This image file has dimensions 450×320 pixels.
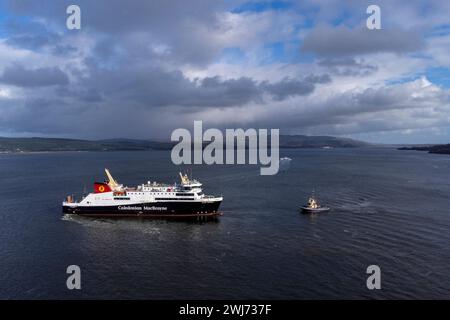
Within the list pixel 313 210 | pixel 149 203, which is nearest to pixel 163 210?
pixel 149 203

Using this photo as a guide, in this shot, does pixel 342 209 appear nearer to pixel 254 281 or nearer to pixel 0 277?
pixel 254 281

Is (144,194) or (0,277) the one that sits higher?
(144,194)

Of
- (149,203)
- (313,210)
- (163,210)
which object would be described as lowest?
(313,210)

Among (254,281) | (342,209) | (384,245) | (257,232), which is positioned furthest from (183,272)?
Answer: (342,209)

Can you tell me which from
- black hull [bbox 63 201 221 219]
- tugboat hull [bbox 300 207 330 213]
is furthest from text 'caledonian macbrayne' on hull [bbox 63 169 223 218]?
tugboat hull [bbox 300 207 330 213]

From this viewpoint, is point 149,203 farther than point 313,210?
No

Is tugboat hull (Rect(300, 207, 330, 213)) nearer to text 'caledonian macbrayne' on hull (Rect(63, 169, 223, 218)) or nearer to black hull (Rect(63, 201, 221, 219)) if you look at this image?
text 'caledonian macbrayne' on hull (Rect(63, 169, 223, 218))

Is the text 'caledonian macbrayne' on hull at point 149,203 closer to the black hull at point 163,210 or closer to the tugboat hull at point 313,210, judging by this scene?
the black hull at point 163,210

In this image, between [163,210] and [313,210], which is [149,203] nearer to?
[163,210]
